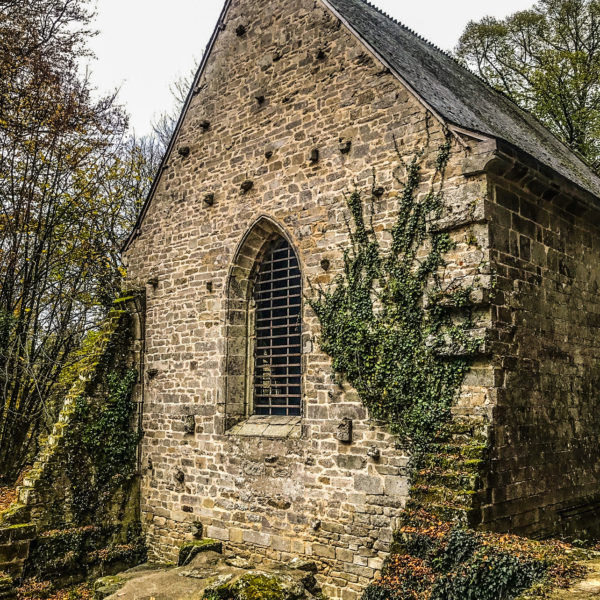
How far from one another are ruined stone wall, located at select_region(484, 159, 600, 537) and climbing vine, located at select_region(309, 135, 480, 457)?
0.56 m

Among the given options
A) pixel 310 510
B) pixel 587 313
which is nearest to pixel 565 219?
pixel 587 313

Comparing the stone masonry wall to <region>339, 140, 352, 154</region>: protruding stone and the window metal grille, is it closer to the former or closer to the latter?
<region>339, 140, 352, 154</region>: protruding stone

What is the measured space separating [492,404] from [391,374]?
129 centimetres

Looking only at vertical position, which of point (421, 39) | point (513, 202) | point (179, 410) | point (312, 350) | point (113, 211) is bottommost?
point (179, 410)

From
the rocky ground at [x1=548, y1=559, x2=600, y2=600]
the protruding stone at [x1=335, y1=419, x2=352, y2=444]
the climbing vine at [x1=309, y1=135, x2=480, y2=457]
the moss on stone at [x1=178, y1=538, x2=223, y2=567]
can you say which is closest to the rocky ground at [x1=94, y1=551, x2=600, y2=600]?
the moss on stone at [x1=178, y1=538, x2=223, y2=567]

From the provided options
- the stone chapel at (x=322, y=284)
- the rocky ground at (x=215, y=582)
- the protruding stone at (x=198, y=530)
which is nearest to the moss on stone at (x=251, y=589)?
the rocky ground at (x=215, y=582)

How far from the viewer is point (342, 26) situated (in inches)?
353

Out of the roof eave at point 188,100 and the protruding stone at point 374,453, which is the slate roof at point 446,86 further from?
the protruding stone at point 374,453

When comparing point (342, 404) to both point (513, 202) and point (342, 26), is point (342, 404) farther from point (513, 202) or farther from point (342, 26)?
point (342, 26)

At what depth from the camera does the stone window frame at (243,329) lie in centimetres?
967

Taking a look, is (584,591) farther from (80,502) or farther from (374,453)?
(80,502)

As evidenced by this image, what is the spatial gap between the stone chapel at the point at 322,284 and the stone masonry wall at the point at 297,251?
0.03m

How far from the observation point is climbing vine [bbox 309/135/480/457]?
23.3 feet

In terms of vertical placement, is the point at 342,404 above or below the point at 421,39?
below
